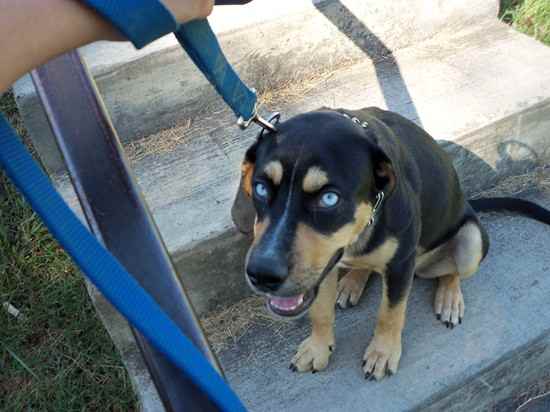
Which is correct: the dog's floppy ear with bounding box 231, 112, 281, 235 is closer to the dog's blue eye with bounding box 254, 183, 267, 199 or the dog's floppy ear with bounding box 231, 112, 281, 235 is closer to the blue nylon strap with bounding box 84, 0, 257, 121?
the dog's blue eye with bounding box 254, 183, 267, 199

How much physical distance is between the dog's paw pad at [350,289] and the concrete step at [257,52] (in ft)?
4.31

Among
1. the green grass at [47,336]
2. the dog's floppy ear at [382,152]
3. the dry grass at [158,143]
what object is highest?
the dog's floppy ear at [382,152]

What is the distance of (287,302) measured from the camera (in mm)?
2137

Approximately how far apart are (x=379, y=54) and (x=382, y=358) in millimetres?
2098

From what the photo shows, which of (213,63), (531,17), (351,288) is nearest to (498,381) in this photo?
(351,288)

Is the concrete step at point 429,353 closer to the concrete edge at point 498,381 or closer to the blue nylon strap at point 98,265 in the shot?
the concrete edge at point 498,381

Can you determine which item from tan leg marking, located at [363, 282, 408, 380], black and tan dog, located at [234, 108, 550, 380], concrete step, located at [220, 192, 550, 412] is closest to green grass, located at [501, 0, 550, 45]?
concrete step, located at [220, 192, 550, 412]

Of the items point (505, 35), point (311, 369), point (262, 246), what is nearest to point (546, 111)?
point (505, 35)

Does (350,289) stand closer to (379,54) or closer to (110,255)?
(379,54)

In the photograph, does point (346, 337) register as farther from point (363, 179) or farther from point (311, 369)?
point (363, 179)

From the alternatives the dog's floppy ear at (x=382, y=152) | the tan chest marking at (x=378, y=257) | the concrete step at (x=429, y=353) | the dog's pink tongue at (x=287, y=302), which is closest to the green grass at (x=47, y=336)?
the concrete step at (x=429, y=353)

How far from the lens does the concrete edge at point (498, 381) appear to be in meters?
2.67

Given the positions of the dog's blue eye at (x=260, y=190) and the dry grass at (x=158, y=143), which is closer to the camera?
the dog's blue eye at (x=260, y=190)

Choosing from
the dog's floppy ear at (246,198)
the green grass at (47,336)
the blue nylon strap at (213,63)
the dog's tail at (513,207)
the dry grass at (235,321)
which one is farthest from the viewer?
the dog's tail at (513,207)
